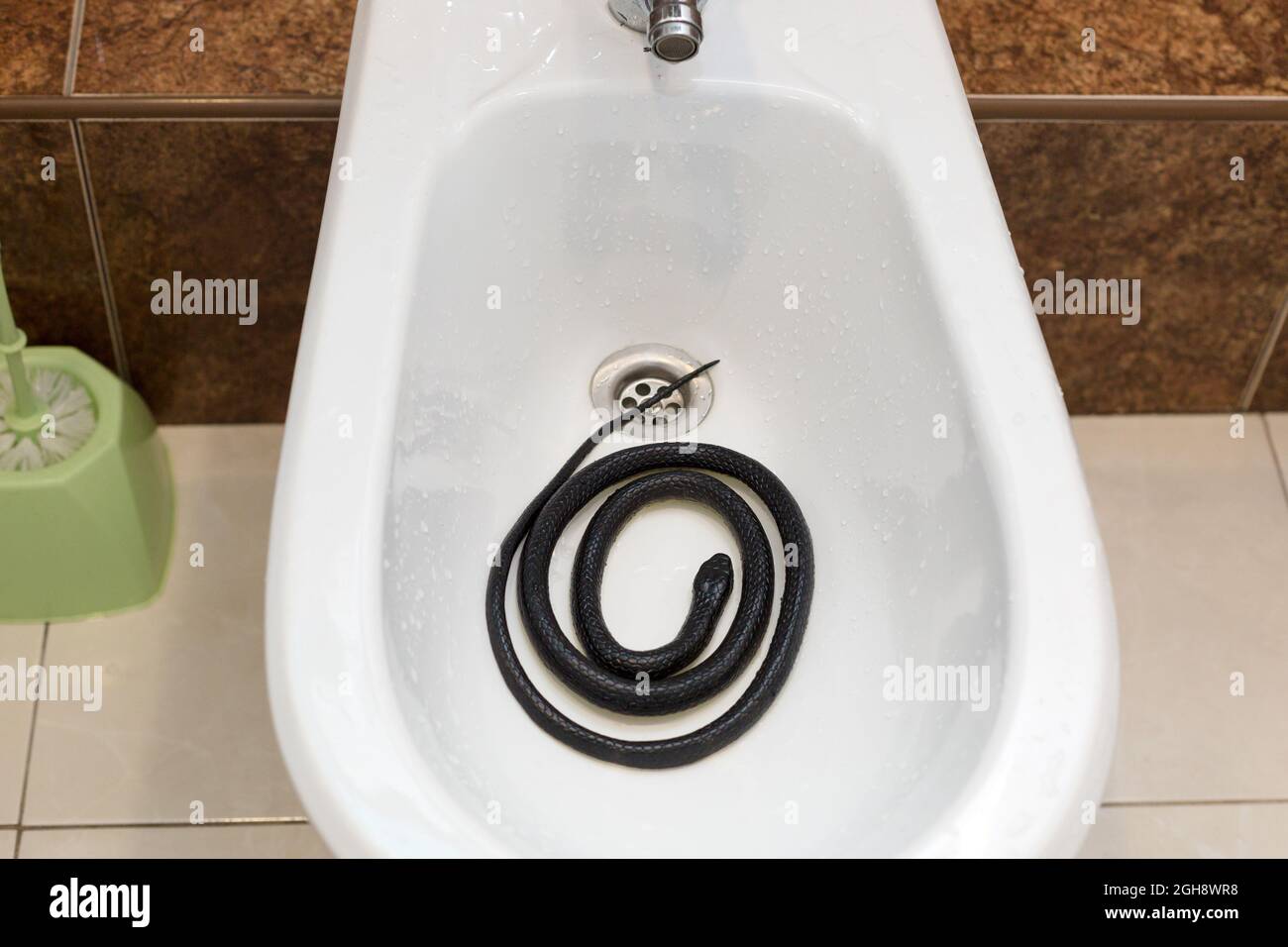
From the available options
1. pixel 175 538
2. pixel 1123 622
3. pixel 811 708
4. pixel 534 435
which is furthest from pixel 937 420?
pixel 175 538

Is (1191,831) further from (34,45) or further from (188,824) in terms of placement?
(34,45)

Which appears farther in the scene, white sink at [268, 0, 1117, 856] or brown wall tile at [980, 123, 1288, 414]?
brown wall tile at [980, 123, 1288, 414]

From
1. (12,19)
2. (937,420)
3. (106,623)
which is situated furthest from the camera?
Result: (106,623)

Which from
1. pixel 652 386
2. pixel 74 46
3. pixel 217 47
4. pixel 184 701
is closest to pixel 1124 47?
pixel 652 386

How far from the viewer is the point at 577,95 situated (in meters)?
0.80

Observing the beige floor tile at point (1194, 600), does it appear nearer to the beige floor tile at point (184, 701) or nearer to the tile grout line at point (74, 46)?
the beige floor tile at point (184, 701)

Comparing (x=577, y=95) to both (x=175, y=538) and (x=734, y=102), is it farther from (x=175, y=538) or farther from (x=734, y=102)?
(x=175, y=538)

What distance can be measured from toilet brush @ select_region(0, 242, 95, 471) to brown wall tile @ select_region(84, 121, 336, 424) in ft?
0.27

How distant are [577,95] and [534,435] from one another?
0.22 m

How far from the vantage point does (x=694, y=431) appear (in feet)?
2.97

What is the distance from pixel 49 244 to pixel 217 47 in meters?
0.21

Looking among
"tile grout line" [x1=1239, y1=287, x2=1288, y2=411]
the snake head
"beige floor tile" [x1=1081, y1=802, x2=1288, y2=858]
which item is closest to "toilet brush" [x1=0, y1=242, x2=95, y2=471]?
the snake head

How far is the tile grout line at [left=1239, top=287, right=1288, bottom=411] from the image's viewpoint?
1161 mm

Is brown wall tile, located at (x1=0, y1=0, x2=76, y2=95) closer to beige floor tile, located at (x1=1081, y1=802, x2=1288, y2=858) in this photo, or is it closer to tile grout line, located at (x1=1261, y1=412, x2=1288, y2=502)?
beige floor tile, located at (x1=1081, y1=802, x2=1288, y2=858)
